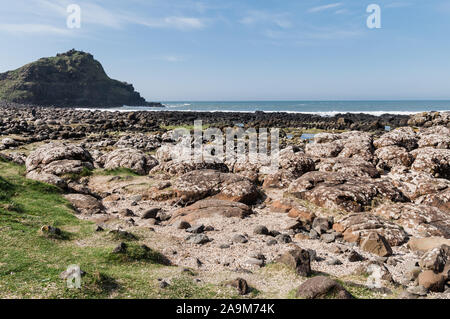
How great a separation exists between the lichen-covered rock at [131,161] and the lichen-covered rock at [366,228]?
12757 millimetres

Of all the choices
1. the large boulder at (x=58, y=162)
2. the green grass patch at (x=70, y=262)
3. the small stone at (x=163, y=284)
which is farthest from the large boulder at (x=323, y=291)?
the large boulder at (x=58, y=162)

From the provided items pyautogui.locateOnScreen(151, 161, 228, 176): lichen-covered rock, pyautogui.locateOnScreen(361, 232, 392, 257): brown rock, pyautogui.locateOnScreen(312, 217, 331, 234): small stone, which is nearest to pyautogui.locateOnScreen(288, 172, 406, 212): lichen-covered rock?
pyautogui.locateOnScreen(312, 217, 331, 234): small stone

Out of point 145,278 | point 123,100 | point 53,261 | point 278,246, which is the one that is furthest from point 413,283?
point 123,100

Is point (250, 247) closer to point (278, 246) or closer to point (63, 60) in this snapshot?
point (278, 246)

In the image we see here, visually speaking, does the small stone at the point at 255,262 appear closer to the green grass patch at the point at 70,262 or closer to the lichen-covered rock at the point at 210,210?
the green grass patch at the point at 70,262

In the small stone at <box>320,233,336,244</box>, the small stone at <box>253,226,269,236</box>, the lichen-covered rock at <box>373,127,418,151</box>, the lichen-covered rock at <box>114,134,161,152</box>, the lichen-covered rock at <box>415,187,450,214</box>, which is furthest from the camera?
the lichen-covered rock at <box>114,134,161,152</box>

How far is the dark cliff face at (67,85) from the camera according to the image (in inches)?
5241

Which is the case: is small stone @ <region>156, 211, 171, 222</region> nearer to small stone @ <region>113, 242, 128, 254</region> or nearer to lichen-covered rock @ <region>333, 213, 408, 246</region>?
small stone @ <region>113, 242, 128, 254</region>

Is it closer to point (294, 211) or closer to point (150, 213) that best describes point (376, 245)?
point (294, 211)

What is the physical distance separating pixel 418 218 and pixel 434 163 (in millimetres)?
7236

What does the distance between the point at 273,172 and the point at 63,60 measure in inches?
6960

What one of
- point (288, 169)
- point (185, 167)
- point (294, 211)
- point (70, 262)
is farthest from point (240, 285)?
point (185, 167)

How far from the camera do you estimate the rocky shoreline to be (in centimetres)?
747

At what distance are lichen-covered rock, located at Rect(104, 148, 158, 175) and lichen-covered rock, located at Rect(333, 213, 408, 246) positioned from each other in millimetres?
12757
